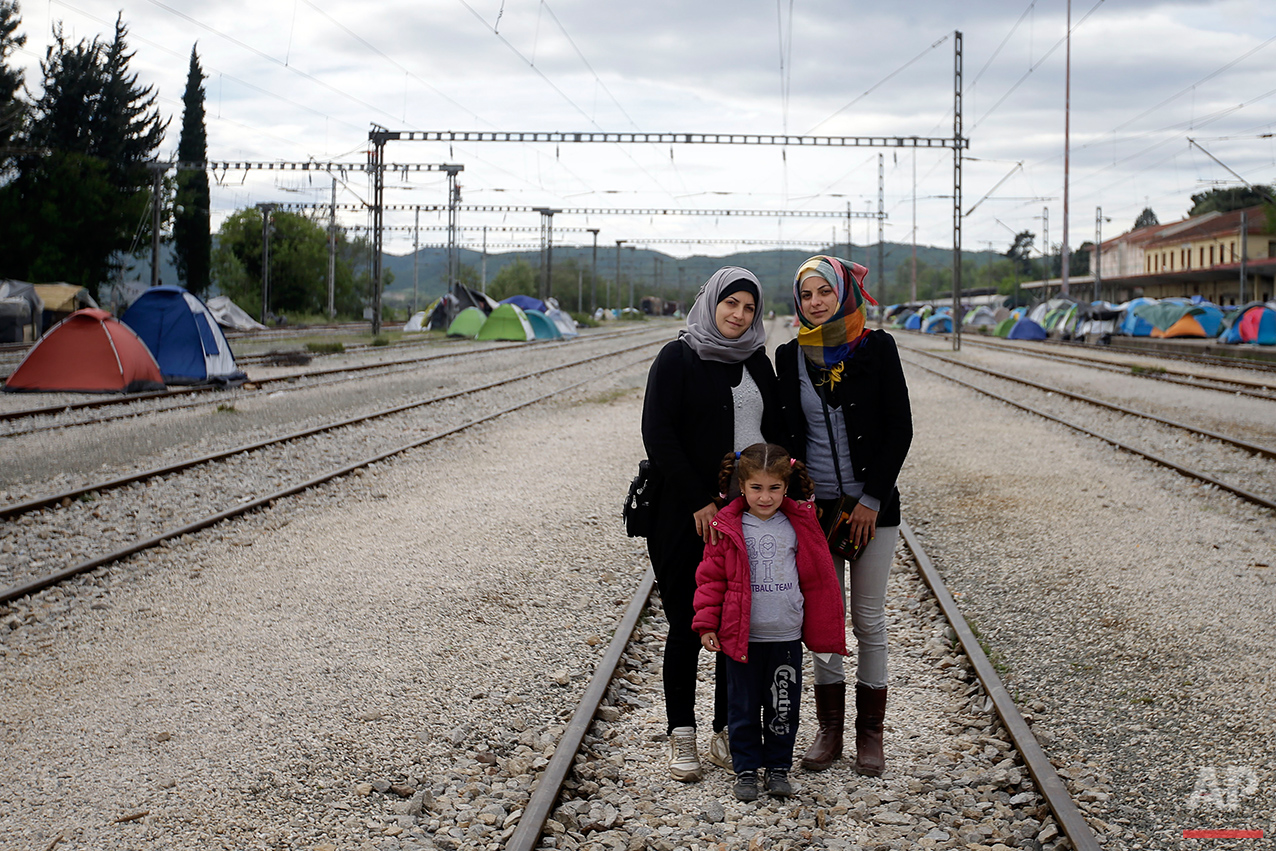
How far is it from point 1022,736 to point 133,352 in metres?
18.7

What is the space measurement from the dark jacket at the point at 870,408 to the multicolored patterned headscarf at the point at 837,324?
4cm

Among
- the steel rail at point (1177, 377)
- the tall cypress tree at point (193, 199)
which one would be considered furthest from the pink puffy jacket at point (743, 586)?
the tall cypress tree at point (193, 199)

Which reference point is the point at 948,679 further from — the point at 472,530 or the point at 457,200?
the point at 457,200

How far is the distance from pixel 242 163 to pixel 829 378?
39.2 meters

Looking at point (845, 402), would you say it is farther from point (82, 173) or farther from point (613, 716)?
point (82, 173)

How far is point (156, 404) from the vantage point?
17.6 meters

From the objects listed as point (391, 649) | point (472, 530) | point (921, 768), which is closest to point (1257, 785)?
point (921, 768)

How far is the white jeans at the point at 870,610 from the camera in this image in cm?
407

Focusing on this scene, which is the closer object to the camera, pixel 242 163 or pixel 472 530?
pixel 472 530

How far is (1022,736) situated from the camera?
431cm

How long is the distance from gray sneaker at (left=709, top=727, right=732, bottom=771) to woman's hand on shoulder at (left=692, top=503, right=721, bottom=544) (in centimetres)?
91

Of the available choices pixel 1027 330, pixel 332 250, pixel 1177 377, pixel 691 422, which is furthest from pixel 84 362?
pixel 1027 330

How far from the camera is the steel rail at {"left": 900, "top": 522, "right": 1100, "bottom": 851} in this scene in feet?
11.7

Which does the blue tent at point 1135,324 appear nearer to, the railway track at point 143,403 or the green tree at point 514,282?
the railway track at point 143,403
